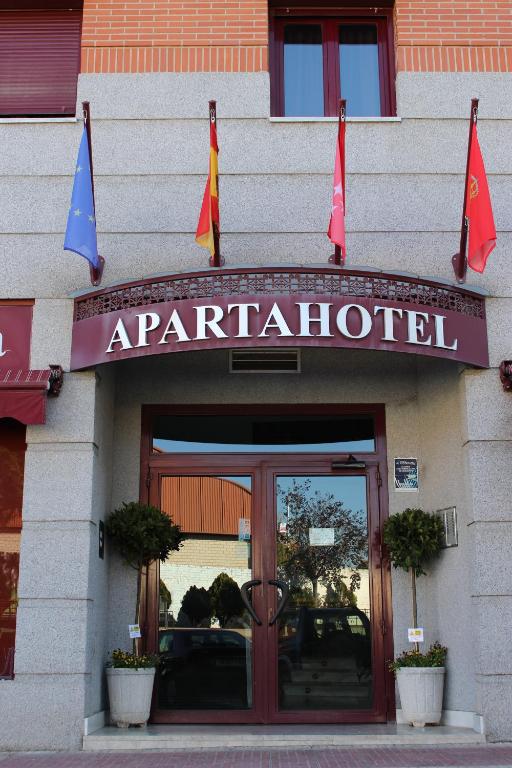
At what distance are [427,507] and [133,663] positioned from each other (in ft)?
11.0

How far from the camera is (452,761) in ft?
25.4

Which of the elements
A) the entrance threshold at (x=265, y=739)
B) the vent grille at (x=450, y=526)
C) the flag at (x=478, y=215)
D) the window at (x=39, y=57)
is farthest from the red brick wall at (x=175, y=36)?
the entrance threshold at (x=265, y=739)

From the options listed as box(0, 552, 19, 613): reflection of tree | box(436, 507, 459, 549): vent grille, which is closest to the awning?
box(0, 552, 19, 613): reflection of tree

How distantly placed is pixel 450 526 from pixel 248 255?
341 centimetres

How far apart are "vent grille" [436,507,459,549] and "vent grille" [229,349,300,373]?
210cm

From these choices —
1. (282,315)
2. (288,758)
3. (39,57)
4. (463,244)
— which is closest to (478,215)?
(463,244)

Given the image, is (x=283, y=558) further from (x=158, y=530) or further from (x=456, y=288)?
(x=456, y=288)

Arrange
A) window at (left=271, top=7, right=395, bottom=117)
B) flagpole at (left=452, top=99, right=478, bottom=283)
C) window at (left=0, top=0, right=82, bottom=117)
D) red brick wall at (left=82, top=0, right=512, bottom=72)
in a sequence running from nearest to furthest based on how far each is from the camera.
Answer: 1. flagpole at (left=452, top=99, right=478, bottom=283)
2. red brick wall at (left=82, top=0, right=512, bottom=72)
3. window at (left=0, top=0, right=82, bottom=117)
4. window at (left=271, top=7, right=395, bottom=117)

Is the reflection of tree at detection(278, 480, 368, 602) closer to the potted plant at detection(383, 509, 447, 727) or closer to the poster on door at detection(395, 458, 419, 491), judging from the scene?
the potted plant at detection(383, 509, 447, 727)

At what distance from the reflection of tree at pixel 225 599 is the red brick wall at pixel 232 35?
18.0 feet

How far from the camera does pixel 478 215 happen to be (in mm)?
8789

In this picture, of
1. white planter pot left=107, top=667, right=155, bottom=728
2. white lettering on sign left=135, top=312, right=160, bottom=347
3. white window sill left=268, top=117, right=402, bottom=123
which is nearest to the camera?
white lettering on sign left=135, top=312, right=160, bottom=347

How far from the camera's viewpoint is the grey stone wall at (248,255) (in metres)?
8.94

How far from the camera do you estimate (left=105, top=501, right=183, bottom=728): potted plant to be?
29.2 feet
